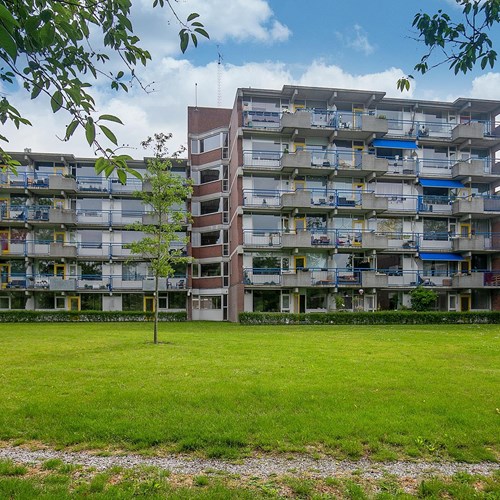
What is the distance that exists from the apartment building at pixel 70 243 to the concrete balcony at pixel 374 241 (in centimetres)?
1650

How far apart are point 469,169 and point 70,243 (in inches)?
1440

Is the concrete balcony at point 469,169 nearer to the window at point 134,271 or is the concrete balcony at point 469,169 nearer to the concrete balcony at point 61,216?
the window at point 134,271

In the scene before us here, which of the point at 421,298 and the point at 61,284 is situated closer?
the point at 421,298

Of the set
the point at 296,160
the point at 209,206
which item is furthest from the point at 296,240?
the point at 209,206

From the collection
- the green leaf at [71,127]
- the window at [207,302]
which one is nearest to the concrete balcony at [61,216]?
the window at [207,302]

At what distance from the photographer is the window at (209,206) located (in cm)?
4256

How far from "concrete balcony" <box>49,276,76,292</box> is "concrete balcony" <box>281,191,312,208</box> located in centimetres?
1995

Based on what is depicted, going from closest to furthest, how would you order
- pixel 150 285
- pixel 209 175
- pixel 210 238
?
pixel 150 285 < pixel 210 238 < pixel 209 175

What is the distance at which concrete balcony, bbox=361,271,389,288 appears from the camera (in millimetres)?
36000

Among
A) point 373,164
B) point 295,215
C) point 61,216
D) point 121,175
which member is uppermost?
point 373,164

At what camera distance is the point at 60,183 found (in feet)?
132

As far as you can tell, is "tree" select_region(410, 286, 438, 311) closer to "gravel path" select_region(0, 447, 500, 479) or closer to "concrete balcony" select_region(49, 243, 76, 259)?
"concrete balcony" select_region(49, 243, 76, 259)

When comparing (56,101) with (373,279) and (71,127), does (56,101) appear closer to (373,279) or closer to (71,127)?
(71,127)

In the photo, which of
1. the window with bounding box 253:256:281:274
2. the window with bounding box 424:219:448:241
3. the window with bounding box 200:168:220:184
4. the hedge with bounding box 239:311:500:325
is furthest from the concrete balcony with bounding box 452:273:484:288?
the window with bounding box 200:168:220:184
